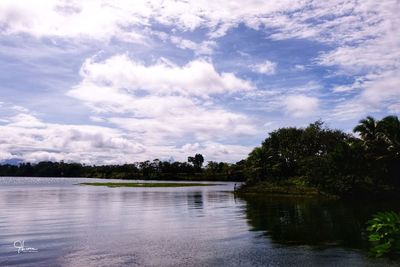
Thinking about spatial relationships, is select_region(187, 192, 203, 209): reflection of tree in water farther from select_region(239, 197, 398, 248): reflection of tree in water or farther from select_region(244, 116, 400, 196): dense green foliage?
select_region(244, 116, 400, 196): dense green foliage

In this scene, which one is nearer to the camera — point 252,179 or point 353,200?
point 353,200

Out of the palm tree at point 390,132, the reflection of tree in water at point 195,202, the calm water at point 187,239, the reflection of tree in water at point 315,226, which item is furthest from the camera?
the palm tree at point 390,132

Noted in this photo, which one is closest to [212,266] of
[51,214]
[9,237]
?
[9,237]

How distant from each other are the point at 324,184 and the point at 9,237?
53.5m

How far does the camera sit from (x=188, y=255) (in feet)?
84.4

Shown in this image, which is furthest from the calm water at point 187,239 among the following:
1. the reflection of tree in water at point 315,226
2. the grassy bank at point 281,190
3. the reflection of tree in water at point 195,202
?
the grassy bank at point 281,190

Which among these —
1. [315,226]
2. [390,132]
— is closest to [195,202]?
[315,226]

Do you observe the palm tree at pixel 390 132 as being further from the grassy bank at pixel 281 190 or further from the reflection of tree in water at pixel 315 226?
the reflection of tree in water at pixel 315 226

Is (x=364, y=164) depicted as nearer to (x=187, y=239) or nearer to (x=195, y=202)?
(x=195, y=202)

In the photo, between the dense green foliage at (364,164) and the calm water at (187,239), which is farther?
the dense green foliage at (364,164)

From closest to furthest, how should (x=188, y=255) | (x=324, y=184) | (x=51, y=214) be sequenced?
(x=188, y=255) → (x=51, y=214) → (x=324, y=184)

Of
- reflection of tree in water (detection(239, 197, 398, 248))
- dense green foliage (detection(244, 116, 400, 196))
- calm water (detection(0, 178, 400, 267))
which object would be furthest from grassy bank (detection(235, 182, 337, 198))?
calm water (detection(0, 178, 400, 267))

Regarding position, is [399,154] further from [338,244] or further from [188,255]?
[188,255]

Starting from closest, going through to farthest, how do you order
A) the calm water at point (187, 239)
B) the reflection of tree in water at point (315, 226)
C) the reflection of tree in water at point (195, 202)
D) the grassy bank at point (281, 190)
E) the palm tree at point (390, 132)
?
the calm water at point (187, 239) < the reflection of tree in water at point (315, 226) < the reflection of tree in water at point (195, 202) < the palm tree at point (390, 132) < the grassy bank at point (281, 190)
